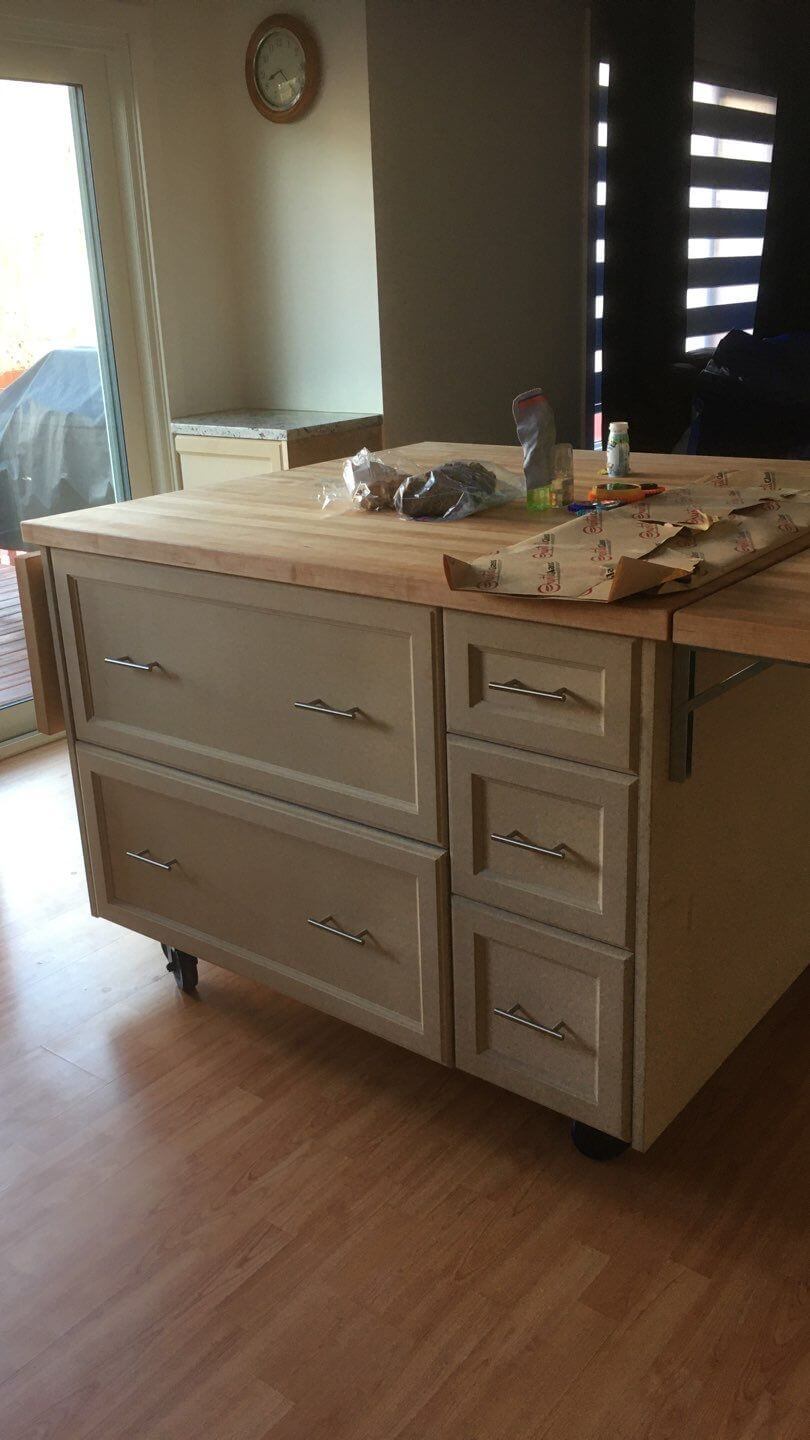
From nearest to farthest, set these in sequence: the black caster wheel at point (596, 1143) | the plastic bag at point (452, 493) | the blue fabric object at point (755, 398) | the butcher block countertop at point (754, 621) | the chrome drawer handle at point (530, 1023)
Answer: the butcher block countertop at point (754, 621), the chrome drawer handle at point (530, 1023), the black caster wheel at point (596, 1143), the plastic bag at point (452, 493), the blue fabric object at point (755, 398)

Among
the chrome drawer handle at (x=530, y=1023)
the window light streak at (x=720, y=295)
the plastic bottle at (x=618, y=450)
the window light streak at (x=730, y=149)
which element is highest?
the window light streak at (x=730, y=149)

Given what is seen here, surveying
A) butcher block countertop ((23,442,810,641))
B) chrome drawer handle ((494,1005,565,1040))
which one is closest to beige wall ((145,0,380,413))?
butcher block countertop ((23,442,810,641))

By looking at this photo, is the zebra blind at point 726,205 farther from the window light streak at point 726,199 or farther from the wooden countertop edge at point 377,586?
the wooden countertop edge at point 377,586

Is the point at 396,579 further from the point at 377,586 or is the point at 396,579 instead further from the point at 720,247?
the point at 720,247

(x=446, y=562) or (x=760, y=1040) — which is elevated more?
(x=446, y=562)

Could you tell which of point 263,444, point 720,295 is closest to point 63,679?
point 263,444

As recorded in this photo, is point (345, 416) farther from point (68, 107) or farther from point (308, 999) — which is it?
point (308, 999)

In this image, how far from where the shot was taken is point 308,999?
1.89 m

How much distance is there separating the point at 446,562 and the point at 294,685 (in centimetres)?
41

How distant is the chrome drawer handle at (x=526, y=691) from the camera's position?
1.42m

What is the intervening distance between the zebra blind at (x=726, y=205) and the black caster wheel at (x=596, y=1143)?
236 cm

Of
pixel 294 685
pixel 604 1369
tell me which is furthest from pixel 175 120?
pixel 604 1369

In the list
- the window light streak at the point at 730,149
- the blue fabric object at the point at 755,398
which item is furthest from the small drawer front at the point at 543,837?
the window light streak at the point at 730,149

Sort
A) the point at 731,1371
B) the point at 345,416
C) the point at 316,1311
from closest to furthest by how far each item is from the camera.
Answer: the point at 731,1371, the point at 316,1311, the point at 345,416
